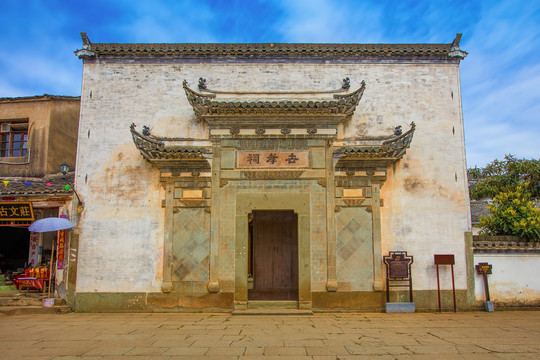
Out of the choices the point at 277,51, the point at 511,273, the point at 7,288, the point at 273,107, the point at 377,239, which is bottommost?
the point at 7,288

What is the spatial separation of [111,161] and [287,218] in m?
6.04

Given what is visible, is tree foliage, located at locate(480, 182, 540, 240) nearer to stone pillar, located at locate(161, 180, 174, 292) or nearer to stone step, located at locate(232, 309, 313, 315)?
stone step, located at locate(232, 309, 313, 315)

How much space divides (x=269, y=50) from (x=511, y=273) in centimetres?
884

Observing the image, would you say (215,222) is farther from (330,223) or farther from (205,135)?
(330,223)

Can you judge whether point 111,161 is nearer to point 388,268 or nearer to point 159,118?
point 159,118

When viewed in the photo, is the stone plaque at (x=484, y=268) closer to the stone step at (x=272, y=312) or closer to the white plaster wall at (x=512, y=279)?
the white plaster wall at (x=512, y=279)

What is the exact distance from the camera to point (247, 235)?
9.70 m

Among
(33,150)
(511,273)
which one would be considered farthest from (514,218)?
(33,150)

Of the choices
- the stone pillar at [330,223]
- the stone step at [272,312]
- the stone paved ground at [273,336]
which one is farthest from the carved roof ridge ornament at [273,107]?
the stone paved ground at [273,336]

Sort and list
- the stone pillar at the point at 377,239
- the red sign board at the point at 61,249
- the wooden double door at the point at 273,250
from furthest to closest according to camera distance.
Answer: the wooden double door at the point at 273,250, the red sign board at the point at 61,249, the stone pillar at the point at 377,239

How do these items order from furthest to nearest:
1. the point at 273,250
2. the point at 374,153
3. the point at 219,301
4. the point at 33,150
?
the point at 273,250
the point at 33,150
the point at 374,153
the point at 219,301

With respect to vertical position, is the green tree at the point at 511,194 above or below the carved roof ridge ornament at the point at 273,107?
below

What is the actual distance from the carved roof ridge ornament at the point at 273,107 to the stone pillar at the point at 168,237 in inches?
86.6

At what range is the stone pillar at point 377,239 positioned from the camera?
945 centimetres
